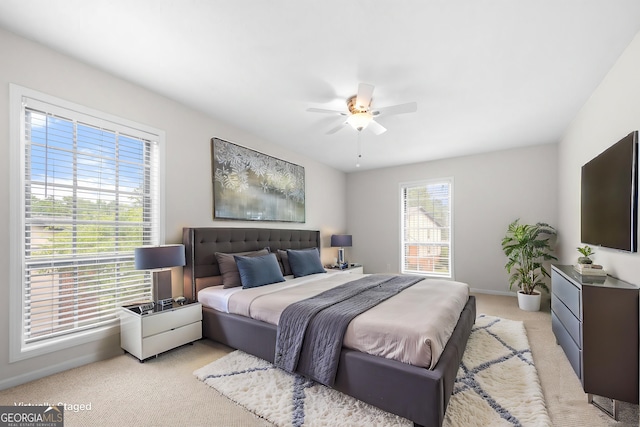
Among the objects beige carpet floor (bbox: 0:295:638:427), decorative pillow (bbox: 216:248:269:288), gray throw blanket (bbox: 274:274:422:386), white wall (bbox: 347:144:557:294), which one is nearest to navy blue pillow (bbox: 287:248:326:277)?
decorative pillow (bbox: 216:248:269:288)

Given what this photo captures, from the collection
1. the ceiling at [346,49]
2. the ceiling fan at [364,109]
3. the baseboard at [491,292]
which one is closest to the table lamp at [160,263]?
the ceiling at [346,49]

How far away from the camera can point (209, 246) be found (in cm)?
341

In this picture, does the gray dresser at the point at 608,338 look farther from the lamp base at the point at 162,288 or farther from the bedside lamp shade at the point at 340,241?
the bedside lamp shade at the point at 340,241

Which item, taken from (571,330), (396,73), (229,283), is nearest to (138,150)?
(229,283)

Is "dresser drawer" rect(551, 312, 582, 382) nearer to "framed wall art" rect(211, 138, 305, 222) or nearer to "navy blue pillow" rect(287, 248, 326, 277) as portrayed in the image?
"navy blue pillow" rect(287, 248, 326, 277)

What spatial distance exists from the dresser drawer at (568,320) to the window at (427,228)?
8.86 ft

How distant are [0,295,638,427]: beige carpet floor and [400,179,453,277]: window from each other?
299cm

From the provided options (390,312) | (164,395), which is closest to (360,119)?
(390,312)

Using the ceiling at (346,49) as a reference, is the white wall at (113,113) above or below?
below

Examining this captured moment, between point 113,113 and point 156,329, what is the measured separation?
7.04ft

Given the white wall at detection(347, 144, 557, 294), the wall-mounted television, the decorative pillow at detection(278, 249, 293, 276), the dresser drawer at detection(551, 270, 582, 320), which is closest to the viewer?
the wall-mounted television

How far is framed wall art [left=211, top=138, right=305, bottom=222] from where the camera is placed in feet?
12.2

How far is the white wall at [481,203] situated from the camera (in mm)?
4750

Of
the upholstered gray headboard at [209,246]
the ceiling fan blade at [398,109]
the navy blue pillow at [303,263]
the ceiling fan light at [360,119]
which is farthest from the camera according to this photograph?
the navy blue pillow at [303,263]
